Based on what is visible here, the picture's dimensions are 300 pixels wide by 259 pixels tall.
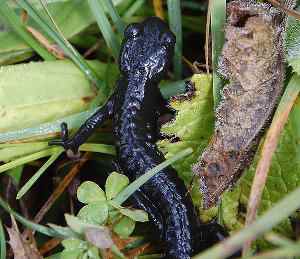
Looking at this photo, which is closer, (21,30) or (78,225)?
(78,225)

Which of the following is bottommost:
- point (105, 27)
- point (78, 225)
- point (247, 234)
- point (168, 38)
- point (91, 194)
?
point (247, 234)

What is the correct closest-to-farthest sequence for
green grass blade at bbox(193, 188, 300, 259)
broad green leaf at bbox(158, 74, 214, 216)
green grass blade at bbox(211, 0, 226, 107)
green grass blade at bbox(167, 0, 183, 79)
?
green grass blade at bbox(193, 188, 300, 259), green grass blade at bbox(211, 0, 226, 107), broad green leaf at bbox(158, 74, 214, 216), green grass blade at bbox(167, 0, 183, 79)

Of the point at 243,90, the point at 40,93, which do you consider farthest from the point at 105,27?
the point at 243,90

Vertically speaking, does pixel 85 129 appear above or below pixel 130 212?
above

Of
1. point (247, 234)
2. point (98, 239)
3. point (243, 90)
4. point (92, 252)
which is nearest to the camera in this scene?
point (247, 234)

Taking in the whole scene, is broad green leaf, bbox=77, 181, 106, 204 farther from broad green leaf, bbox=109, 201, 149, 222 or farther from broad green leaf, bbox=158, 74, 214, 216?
broad green leaf, bbox=158, 74, 214, 216

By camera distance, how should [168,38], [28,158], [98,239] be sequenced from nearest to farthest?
[98,239]
[28,158]
[168,38]

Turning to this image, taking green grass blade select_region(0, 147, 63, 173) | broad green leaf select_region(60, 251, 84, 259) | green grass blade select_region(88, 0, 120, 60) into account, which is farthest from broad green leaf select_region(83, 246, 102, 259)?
green grass blade select_region(88, 0, 120, 60)

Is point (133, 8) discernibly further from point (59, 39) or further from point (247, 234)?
point (247, 234)
